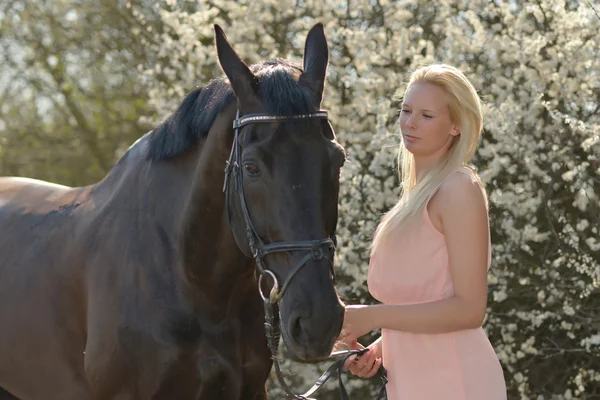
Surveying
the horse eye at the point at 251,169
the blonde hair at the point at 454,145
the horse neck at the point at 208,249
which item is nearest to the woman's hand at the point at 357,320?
the blonde hair at the point at 454,145

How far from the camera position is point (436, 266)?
2.60 metres

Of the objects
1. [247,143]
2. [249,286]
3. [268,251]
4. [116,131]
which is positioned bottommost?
[116,131]

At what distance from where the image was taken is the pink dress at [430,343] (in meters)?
2.56

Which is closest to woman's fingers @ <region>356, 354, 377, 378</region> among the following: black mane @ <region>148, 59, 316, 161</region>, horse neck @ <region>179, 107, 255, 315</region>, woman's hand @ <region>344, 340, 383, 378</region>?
woman's hand @ <region>344, 340, 383, 378</region>

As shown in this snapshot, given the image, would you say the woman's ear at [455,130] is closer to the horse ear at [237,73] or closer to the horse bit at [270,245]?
the horse bit at [270,245]

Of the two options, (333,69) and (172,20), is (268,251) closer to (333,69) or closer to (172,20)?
(333,69)

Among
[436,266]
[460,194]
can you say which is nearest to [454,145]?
[460,194]

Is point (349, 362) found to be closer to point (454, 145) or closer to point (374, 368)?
point (374, 368)

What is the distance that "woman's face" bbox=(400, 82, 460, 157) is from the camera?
2703mm

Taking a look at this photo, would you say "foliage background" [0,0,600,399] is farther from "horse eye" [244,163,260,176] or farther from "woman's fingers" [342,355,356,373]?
"horse eye" [244,163,260,176]

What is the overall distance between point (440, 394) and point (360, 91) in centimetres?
406

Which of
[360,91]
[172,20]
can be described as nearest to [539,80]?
[360,91]

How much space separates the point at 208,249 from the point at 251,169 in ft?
1.78

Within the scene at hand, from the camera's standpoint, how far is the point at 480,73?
6367mm
